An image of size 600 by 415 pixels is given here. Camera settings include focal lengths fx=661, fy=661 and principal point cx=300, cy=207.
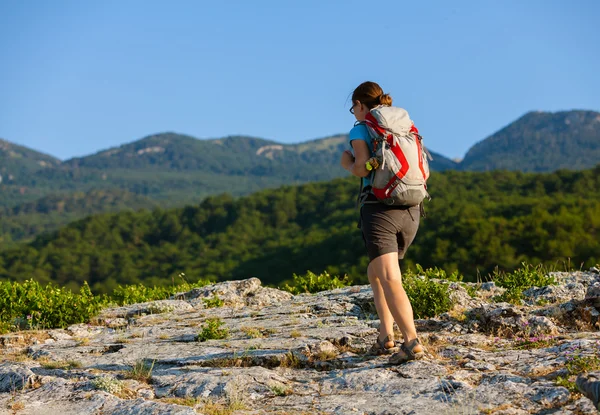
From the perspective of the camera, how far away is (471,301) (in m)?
8.07

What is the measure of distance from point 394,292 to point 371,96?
1.73 m

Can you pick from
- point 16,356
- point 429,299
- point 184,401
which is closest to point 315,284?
point 429,299

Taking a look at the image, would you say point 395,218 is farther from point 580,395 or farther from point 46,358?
point 46,358

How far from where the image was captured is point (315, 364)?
6062mm

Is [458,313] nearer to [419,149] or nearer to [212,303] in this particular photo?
[419,149]

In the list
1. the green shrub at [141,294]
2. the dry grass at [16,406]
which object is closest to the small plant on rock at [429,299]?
the dry grass at [16,406]

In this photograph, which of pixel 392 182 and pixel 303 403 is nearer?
pixel 303 403

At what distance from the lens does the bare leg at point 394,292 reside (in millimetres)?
5633

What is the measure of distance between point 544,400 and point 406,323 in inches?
51.6

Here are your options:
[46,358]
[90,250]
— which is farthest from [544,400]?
[90,250]

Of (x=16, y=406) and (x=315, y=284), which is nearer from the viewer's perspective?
(x=16, y=406)

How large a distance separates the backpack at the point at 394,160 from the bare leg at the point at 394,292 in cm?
51

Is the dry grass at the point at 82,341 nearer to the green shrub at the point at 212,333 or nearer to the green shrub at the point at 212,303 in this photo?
the green shrub at the point at 212,333

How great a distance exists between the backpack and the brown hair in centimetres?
17
